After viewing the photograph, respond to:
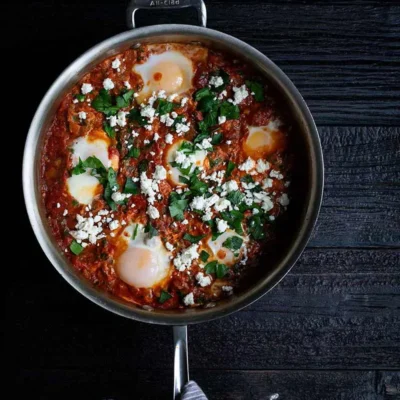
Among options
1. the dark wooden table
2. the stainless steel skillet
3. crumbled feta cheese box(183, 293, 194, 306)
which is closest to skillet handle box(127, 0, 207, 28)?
the stainless steel skillet

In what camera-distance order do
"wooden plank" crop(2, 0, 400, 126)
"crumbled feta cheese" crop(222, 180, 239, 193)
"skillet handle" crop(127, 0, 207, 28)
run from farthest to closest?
"wooden plank" crop(2, 0, 400, 126), "crumbled feta cheese" crop(222, 180, 239, 193), "skillet handle" crop(127, 0, 207, 28)

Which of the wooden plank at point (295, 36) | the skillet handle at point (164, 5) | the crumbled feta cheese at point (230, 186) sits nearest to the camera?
the skillet handle at point (164, 5)

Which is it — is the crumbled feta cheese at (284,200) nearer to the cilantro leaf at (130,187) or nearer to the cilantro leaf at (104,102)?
the cilantro leaf at (130,187)

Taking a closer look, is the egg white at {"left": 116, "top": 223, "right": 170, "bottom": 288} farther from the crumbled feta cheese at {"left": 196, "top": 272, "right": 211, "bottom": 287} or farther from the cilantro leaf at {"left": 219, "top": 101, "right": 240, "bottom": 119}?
the cilantro leaf at {"left": 219, "top": 101, "right": 240, "bottom": 119}

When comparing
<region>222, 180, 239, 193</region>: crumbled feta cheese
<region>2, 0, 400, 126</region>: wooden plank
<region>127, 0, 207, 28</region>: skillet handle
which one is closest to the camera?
<region>127, 0, 207, 28</region>: skillet handle

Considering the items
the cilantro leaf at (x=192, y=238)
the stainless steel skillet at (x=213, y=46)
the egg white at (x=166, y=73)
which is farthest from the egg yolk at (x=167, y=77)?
the cilantro leaf at (x=192, y=238)

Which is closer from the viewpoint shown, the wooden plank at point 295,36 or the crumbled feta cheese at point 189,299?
the crumbled feta cheese at point 189,299
